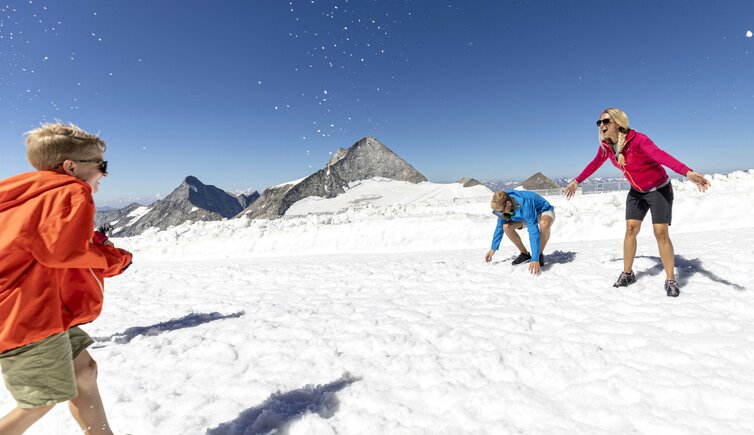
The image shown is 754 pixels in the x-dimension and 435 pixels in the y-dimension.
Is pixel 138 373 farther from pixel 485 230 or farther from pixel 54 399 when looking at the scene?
pixel 485 230

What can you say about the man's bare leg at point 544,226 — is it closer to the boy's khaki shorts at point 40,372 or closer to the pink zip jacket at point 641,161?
the pink zip jacket at point 641,161

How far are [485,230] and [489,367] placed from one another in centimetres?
1014

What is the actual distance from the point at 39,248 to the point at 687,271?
7361 millimetres

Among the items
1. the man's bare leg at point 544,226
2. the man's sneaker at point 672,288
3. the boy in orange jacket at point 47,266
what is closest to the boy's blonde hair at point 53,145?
the boy in orange jacket at point 47,266

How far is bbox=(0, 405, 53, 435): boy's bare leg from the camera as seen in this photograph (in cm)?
177

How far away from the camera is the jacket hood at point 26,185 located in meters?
1.64

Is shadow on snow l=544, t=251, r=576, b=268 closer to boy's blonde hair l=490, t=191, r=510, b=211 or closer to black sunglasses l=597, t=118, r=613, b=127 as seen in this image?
boy's blonde hair l=490, t=191, r=510, b=211

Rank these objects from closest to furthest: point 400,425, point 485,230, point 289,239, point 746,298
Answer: point 400,425, point 746,298, point 485,230, point 289,239

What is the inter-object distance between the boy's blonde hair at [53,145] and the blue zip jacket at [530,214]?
19.3 feet

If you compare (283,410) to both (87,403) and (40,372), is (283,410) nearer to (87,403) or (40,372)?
(87,403)

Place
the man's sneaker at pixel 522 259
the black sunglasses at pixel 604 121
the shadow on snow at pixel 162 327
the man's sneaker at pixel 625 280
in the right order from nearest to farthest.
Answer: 1. the shadow on snow at pixel 162 327
2. the black sunglasses at pixel 604 121
3. the man's sneaker at pixel 625 280
4. the man's sneaker at pixel 522 259

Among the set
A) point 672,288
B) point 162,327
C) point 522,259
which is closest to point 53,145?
point 162,327

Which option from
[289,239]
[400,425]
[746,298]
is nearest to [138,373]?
[400,425]

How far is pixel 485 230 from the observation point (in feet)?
41.9
